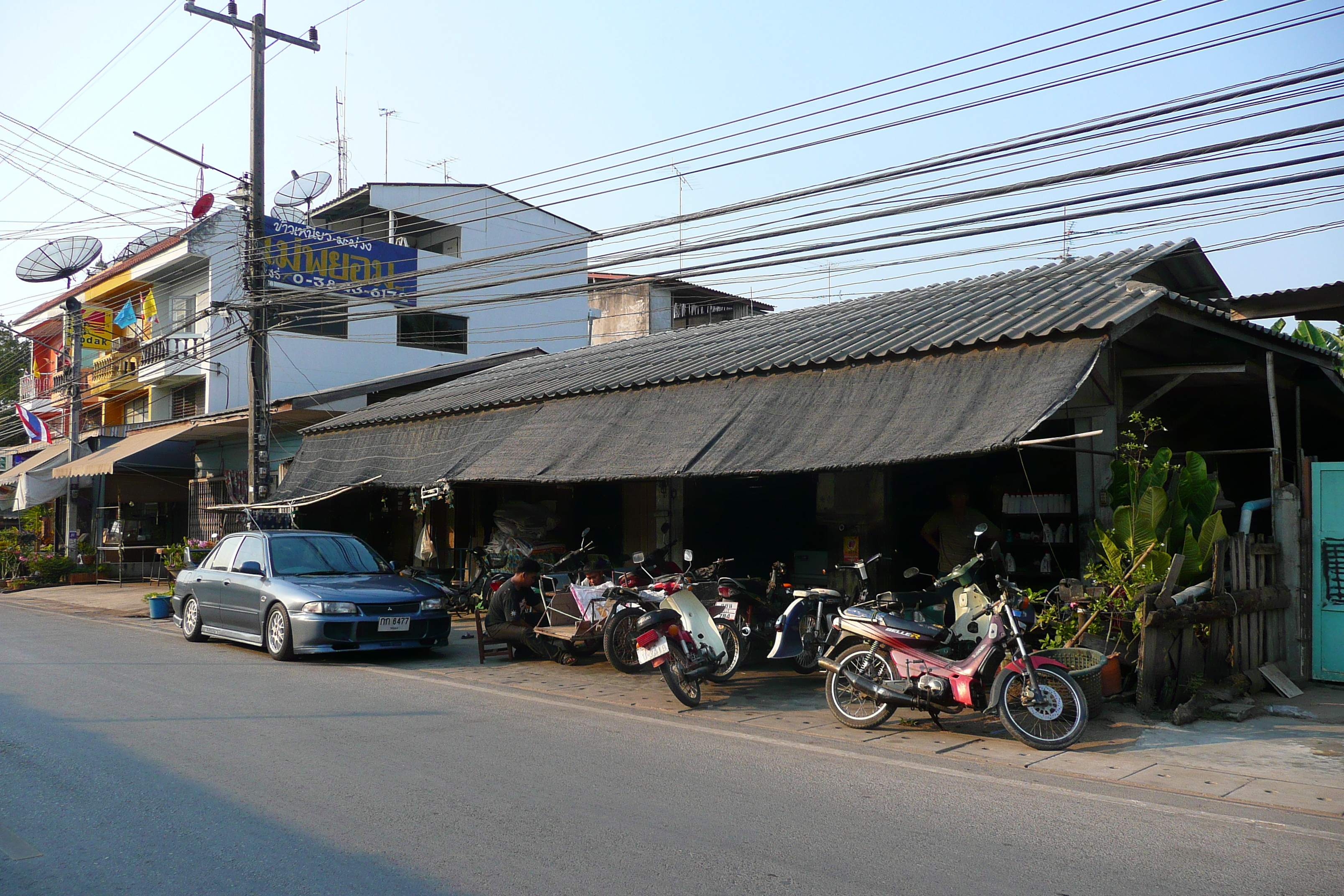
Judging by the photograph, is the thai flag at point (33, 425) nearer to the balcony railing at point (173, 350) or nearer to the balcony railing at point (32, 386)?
the balcony railing at point (173, 350)

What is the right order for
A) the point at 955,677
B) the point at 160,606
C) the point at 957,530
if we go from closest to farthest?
the point at 955,677 → the point at 957,530 → the point at 160,606

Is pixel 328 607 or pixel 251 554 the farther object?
pixel 251 554

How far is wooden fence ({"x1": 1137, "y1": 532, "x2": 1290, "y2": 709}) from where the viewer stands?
312 inches

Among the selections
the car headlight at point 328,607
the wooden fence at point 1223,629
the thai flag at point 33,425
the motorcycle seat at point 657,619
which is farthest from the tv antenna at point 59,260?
the wooden fence at point 1223,629

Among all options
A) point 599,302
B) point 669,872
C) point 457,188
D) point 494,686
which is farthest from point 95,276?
point 669,872

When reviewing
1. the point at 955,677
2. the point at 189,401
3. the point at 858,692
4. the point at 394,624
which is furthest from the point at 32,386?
the point at 955,677

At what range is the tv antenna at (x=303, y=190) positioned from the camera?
82.9ft

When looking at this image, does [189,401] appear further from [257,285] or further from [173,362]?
[257,285]

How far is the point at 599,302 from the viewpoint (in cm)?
3688

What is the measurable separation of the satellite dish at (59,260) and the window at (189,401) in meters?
4.37

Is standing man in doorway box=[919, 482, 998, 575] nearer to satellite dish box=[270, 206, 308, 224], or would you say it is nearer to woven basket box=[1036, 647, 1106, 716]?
woven basket box=[1036, 647, 1106, 716]

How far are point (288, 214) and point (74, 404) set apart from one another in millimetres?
7613

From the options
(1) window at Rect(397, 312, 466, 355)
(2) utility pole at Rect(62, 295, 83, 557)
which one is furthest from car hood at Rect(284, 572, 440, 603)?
(1) window at Rect(397, 312, 466, 355)

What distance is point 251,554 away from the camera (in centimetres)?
1238
